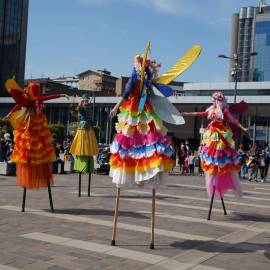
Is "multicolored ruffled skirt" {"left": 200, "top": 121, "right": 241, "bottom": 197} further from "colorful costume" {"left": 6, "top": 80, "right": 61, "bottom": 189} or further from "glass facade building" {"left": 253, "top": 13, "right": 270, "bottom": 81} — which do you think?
"glass facade building" {"left": 253, "top": 13, "right": 270, "bottom": 81}

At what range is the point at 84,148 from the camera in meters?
13.0

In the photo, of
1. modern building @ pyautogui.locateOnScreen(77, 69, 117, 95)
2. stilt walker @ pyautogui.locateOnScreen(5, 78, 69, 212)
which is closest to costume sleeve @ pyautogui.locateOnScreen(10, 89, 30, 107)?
stilt walker @ pyautogui.locateOnScreen(5, 78, 69, 212)

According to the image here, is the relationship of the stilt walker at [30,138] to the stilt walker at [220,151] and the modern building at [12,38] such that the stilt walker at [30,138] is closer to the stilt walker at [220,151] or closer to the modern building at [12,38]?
→ the stilt walker at [220,151]

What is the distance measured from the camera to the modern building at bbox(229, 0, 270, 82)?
123750 mm

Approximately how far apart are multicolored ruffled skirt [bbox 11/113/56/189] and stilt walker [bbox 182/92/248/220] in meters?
3.21

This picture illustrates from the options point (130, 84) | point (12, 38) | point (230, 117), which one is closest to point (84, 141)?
point (230, 117)

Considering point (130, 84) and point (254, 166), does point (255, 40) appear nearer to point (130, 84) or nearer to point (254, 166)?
point (254, 166)

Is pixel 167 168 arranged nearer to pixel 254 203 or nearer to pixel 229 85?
pixel 254 203

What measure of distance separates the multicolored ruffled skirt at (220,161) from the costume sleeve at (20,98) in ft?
12.7

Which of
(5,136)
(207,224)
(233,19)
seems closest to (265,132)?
(5,136)

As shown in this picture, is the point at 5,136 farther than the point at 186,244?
Yes

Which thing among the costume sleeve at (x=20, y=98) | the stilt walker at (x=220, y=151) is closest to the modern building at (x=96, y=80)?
the stilt walker at (x=220, y=151)

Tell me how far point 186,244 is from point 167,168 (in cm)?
131

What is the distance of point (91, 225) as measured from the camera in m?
8.79
